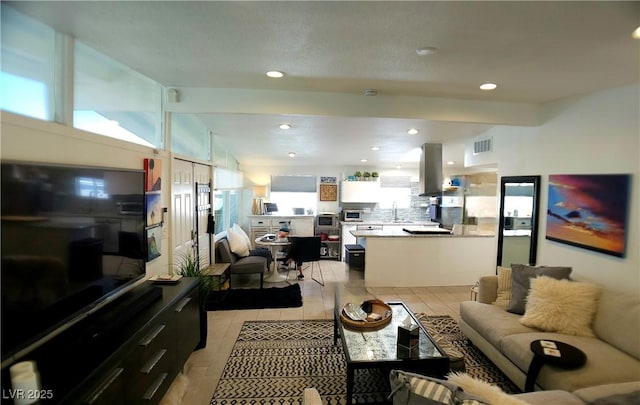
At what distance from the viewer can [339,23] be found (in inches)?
64.9

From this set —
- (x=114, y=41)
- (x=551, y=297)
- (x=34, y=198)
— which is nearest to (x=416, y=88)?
(x=551, y=297)

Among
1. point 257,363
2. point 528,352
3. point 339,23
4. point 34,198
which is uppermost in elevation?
point 339,23

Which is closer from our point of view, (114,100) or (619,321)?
(619,321)

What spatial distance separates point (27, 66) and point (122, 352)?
1624 mm

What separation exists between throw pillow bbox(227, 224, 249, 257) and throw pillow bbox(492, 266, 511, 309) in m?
3.55

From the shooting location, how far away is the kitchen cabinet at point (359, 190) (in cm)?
720

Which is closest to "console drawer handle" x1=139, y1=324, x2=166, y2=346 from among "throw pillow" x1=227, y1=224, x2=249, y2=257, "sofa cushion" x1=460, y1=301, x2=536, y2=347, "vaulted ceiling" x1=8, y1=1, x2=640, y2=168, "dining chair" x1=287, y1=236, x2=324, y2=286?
"vaulted ceiling" x1=8, y1=1, x2=640, y2=168

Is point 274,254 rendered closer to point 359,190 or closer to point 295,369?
point 295,369

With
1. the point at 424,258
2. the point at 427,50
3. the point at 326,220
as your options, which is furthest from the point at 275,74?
Result: the point at 326,220

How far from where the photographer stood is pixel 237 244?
4746mm

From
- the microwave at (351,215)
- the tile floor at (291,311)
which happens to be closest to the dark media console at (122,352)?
the tile floor at (291,311)

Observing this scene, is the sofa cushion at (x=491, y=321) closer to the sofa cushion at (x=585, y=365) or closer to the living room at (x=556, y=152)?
the sofa cushion at (x=585, y=365)

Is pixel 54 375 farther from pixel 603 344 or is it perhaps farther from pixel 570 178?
pixel 570 178

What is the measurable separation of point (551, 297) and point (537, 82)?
1.90 m
